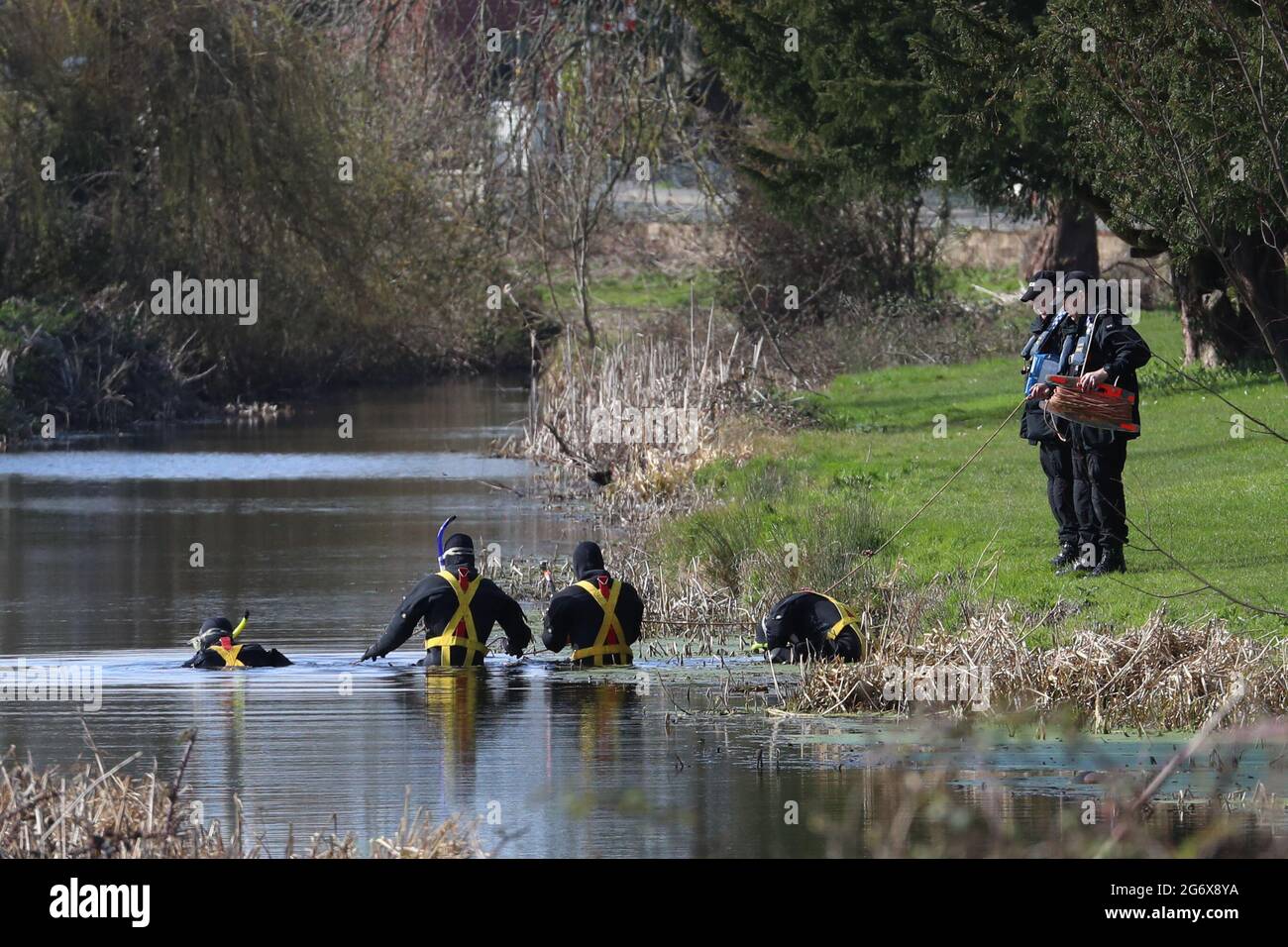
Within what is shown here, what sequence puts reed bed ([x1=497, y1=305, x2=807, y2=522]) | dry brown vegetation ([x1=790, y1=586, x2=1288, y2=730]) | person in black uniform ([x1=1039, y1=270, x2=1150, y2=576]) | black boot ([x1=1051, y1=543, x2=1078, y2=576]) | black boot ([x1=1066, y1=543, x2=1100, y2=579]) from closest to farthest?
dry brown vegetation ([x1=790, y1=586, x2=1288, y2=730]) < person in black uniform ([x1=1039, y1=270, x2=1150, y2=576]) < black boot ([x1=1066, y1=543, x2=1100, y2=579]) < black boot ([x1=1051, y1=543, x2=1078, y2=576]) < reed bed ([x1=497, y1=305, x2=807, y2=522])

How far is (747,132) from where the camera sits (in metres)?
40.7

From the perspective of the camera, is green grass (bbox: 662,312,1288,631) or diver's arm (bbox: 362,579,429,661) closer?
diver's arm (bbox: 362,579,429,661)

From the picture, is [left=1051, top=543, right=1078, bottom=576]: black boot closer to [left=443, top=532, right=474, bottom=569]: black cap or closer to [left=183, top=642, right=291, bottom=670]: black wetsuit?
[left=443, top=532, right=474, bottom=569]: black cap

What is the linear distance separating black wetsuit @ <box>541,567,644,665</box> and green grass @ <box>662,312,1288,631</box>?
2.41 meters

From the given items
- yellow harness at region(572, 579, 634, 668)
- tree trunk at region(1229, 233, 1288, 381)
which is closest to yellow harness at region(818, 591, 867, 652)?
yellow harness at region(572, 579, 634, 668)

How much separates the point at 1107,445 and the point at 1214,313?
49.1 ft

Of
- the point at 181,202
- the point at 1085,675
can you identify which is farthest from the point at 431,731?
the point at 181,202

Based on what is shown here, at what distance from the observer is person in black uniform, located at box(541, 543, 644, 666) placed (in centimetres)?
1505

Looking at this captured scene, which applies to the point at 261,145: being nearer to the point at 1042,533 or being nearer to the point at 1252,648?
the point at 1042,533

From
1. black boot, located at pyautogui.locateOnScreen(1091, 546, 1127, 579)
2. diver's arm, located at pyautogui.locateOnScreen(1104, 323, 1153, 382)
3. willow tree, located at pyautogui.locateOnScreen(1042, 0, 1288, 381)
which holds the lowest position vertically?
black boot, located at pyautogui.locateOnScreen(1091, 546, 1127, 579)

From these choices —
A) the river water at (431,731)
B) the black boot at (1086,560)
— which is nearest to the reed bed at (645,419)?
the river water at (431,731)

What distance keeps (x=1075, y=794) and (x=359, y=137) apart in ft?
111

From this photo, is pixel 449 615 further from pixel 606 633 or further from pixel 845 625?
pixel 845 625

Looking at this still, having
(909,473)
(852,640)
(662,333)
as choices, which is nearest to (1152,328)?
(662,333)
